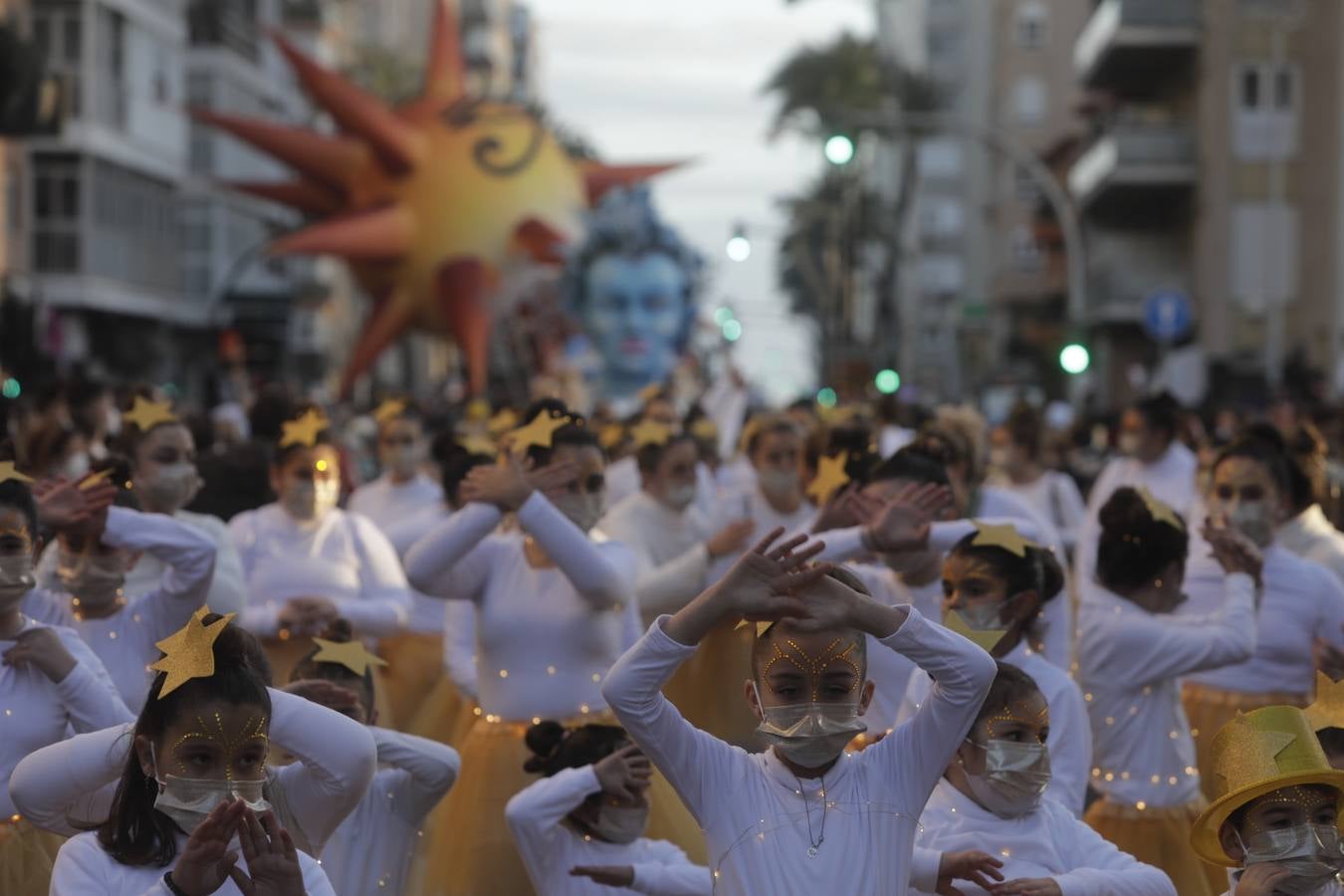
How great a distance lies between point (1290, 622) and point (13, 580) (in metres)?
4.80

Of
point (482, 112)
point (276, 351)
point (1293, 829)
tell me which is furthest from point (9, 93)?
point (276, 351)

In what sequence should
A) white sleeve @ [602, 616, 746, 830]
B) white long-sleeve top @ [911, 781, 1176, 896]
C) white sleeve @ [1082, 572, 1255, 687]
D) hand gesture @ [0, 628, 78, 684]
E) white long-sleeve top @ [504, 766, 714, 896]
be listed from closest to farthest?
1. white sleeve @ [602, 616, 746, 830]
2. white long-sleeve top @ [911, 781, 1176, 896]
3. hand gesture @ [0, 628, 78, 684]
4. white long-sleeve top @ [504, 766, 714, 896]
5. white sleeve @ [1082, 572, 1255, 687]

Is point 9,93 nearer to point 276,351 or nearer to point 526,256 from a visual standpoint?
point 526,256

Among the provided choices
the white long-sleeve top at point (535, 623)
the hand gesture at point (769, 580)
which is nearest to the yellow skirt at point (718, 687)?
the white long-sleeve top at point (535, 623)

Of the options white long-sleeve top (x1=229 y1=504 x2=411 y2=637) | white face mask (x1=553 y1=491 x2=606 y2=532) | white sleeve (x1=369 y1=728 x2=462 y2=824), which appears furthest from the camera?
white long-sleeve top (x1=229 y1=504 x2=411 y2=637)

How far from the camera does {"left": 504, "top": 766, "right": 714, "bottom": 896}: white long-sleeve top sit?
6.97m

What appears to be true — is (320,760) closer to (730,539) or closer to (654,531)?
(730,539)

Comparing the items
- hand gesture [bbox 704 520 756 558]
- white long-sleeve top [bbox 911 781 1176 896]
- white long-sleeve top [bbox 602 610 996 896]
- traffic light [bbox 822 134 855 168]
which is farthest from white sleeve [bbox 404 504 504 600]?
traffic light [bbox 822 134 855 168]

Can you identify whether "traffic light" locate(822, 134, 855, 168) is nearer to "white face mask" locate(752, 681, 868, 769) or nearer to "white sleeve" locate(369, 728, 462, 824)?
"white sleeve" locate(369, 728, 462, 824)

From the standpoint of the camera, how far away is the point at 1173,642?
762 centimetres

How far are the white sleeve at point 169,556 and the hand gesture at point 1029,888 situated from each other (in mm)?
2997

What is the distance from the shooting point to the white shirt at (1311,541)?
9.89m

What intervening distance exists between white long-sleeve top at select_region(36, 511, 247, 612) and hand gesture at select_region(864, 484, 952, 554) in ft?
7.01

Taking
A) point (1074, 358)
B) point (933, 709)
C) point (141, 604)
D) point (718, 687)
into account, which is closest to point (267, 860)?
point (933, 709)
